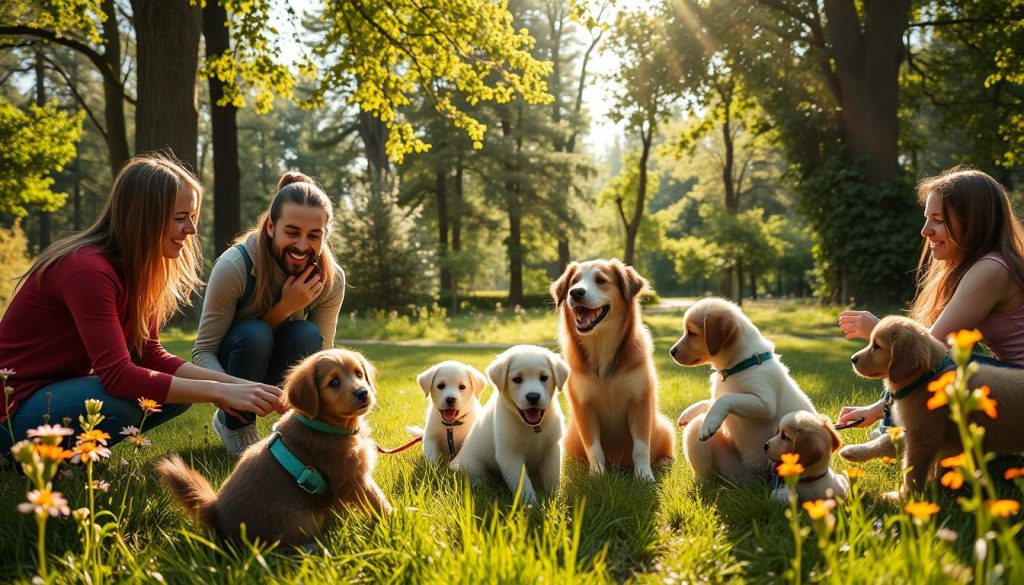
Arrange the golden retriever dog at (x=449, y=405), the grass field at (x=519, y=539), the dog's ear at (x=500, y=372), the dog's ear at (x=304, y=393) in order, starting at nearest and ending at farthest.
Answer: the grass field at (x=519, y=539) → the dog's ear at (x=304, y=393) → the dog's ear at (x=500, y=372) → the golden retriever dog at (x=449, y=405)

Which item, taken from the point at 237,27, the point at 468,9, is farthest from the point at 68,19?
the point at 468,9

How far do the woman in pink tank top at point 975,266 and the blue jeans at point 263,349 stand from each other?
3744mm

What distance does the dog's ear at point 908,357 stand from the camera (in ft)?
10.3

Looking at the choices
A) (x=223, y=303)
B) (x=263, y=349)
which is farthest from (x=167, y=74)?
(x=263, y=349)

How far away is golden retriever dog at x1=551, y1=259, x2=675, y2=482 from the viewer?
4305 millimetres

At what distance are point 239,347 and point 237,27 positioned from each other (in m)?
8.24

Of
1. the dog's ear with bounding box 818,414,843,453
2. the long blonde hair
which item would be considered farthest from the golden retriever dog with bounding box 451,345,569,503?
the long blonde hair

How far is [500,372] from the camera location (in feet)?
13.0

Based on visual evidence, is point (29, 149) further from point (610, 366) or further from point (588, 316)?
point (610, 366)

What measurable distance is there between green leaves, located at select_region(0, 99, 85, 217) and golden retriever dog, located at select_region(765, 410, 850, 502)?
86.2ft

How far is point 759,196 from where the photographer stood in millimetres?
52938

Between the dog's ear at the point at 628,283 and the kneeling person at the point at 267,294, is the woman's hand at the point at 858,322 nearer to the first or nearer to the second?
the dog's ear at the point at 628,283

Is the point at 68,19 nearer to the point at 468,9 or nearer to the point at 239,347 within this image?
the point at 468,9

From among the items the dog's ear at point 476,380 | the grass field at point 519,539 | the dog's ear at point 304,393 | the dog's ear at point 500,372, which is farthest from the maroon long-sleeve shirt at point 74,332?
the dog's ear at point 476,380
